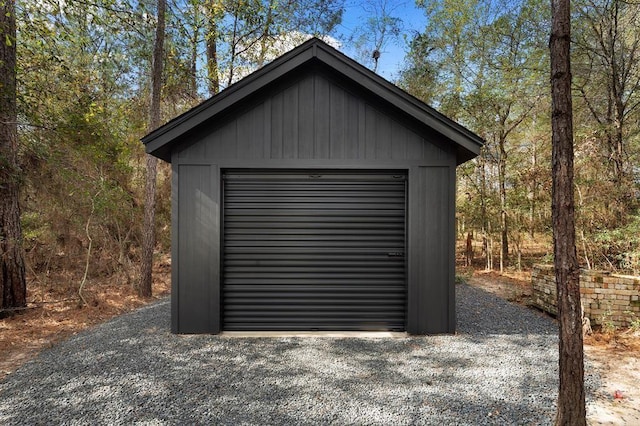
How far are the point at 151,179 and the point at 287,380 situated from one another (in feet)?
17.7

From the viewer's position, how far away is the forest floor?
2.76 meters

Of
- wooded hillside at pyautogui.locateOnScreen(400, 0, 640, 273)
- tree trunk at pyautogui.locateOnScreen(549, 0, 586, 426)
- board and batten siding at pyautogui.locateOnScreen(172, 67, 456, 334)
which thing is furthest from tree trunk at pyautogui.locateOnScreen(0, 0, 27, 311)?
wooded hillside at pyautogui.locateOnScreen(400, 0, 640, 273)

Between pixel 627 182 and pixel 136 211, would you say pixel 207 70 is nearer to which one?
pixel 136 211

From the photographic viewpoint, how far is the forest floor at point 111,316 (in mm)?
2762

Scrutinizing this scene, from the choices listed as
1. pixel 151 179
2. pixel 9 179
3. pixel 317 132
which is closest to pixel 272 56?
pixel 151 179

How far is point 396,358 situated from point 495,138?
9019mm

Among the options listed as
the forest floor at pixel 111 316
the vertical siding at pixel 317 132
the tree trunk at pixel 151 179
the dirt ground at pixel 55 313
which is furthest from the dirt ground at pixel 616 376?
the tree trunk at pixel 151 179

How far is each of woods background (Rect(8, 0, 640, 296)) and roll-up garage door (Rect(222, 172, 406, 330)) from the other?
3420 millimetres

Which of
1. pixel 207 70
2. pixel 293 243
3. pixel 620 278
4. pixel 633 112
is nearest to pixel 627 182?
pixel 633 112

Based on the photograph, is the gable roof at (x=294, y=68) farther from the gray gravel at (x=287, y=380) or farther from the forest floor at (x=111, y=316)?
the forest floor at (x=111, y=316)

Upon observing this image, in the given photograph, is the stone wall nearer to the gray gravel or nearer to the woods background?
the gray gravel

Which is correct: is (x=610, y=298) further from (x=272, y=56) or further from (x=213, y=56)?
(x=213, y=56)

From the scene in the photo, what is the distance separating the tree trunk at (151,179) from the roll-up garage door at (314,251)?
3.12 metres

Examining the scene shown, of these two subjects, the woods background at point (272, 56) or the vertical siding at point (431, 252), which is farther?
the woods background at point (272, 56)
